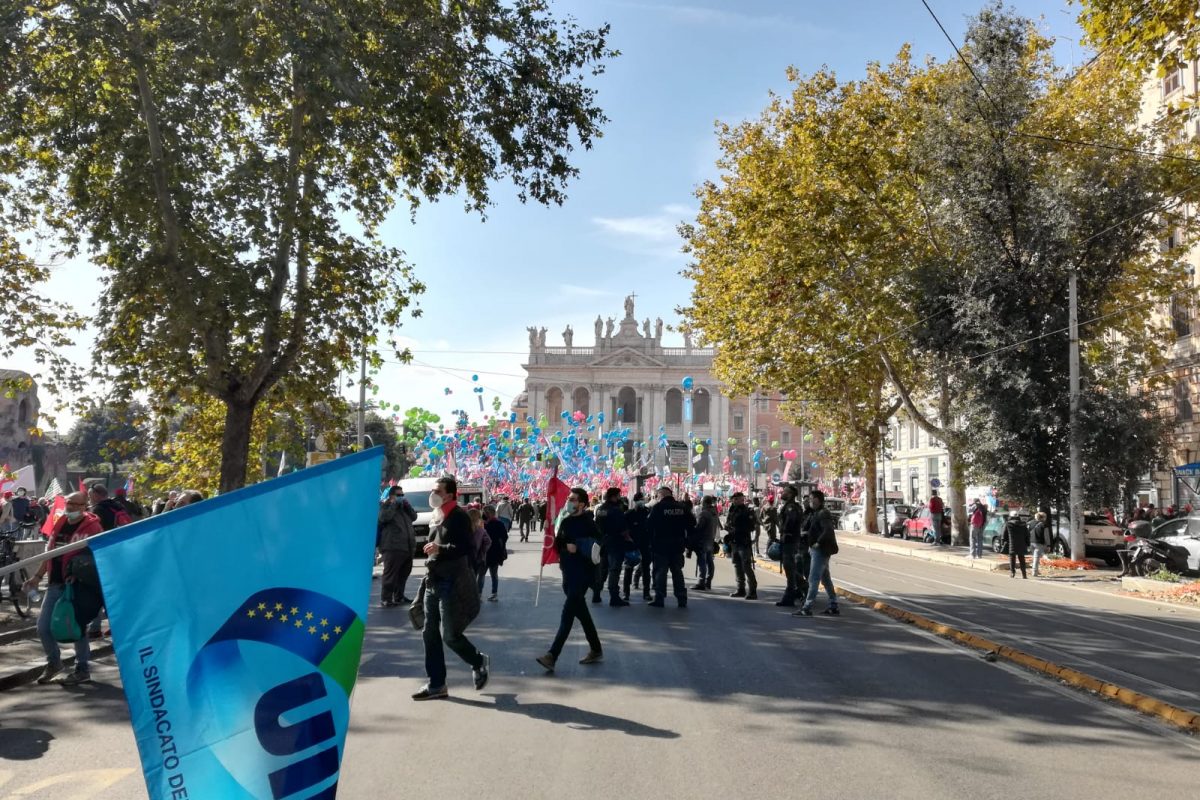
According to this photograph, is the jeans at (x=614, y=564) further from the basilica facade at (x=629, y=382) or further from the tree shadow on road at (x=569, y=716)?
the basilica facade at (x=629, y=382)

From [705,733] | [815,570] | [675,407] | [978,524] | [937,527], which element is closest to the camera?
[705,733]

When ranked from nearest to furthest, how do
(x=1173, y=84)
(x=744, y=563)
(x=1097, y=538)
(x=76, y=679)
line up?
(x=76, y=679)
(x=744, y=563)
(x=1097, y=538)
(x=1173, y=84)

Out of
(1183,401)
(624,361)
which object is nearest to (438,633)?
(1183,401)

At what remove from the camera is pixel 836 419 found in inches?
1791

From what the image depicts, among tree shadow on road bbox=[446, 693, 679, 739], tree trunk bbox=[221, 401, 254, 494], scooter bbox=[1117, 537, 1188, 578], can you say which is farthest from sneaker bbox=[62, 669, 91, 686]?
scooter bbox=[1117, 537, 1188, 578]

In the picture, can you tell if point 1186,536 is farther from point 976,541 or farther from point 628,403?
point 628,403

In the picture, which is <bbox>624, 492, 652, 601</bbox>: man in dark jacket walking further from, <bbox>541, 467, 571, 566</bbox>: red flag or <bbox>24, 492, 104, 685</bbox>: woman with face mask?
<bbox>24, 492, 104, 685</bbox>: woman with face mask

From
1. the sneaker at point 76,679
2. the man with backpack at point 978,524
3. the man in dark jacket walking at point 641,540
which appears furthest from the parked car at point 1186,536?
the sneaker at point 76,679

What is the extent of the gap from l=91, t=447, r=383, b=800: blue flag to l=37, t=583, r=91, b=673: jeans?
272 inches

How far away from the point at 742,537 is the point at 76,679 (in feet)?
32.0

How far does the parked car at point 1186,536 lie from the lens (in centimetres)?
2203

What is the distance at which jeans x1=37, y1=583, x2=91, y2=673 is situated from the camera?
29.1 feet

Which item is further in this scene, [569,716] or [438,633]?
[438,633]

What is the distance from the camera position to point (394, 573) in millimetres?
15312
